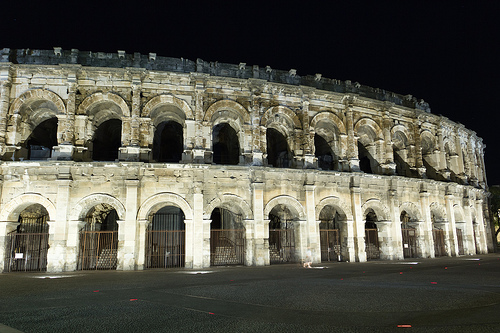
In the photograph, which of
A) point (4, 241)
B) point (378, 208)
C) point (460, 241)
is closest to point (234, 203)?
point (378, 208)

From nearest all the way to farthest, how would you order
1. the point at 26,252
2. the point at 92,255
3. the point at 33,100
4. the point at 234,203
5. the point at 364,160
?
the point at 26,252
the point at 33,100
the point at 92,255
the point at 234,203
the point at 364,160

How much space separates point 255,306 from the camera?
580cm

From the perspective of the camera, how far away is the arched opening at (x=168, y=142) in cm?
1771

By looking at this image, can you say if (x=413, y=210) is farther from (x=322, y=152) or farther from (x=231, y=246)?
(x=231, y=246)

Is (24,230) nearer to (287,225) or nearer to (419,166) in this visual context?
(287,225)

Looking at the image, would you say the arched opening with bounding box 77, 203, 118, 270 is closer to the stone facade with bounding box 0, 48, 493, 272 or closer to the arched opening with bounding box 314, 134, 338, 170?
Result: the stone facade with bounding box 0, 48, 493, 272

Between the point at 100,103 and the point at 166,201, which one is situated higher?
the point at 100,103

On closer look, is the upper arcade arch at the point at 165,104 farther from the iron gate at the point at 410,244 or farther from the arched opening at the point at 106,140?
the iron gate at the point at 410,244

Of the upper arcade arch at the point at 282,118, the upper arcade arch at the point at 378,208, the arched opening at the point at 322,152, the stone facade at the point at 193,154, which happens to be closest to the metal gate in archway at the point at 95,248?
the stone facade at the point at 193,154

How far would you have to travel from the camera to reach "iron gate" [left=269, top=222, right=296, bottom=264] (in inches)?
626

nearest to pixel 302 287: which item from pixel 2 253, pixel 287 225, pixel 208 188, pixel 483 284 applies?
pixel 483 284

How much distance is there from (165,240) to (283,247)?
5261 mm

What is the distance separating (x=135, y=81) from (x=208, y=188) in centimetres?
521

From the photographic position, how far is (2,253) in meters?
12.6
